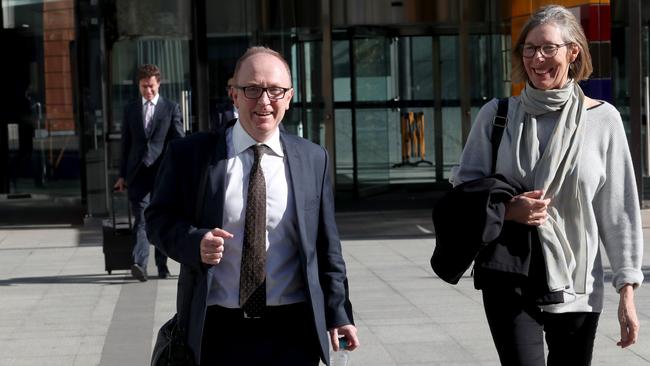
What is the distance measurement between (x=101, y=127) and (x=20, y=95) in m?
3.24

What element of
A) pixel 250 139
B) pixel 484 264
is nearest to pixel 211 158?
pixel 250 139

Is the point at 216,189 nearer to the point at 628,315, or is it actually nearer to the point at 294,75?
the point at 628,315

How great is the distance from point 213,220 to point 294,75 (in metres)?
14.5

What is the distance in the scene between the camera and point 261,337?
12.5ft

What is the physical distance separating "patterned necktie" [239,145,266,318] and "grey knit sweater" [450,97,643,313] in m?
0.80

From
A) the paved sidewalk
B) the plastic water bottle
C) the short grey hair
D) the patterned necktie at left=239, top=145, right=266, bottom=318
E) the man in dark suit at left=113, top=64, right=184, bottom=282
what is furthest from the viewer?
the man in dark suit at left=113, top=64, right=184, bottom=282

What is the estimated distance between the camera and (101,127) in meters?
16.0

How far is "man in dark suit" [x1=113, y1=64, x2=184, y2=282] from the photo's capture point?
1064 centimetres

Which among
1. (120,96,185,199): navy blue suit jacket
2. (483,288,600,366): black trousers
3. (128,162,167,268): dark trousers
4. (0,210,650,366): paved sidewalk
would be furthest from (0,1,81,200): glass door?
(483,288,600,366): black trousers

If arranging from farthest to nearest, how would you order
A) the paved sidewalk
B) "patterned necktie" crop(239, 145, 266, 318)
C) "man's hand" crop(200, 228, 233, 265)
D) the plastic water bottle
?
the paved sidewalk, the plastic water bottle, "patterned necktie" crop(239, 145, 266, 318), "man's hand" crop(200, 228, 233, 265)

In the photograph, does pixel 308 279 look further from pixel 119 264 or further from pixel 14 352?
pixel 119 264

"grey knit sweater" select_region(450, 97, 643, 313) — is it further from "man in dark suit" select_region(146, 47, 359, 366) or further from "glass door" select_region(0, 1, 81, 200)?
"glass door" select_region(0, 1, 81, 200)

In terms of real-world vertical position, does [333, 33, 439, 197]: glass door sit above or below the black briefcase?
above

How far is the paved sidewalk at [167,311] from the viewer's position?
733cm
